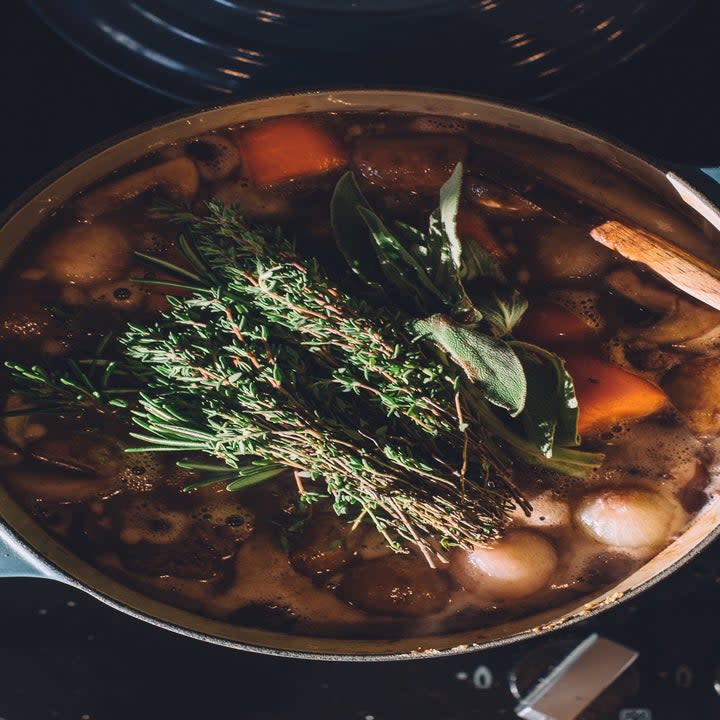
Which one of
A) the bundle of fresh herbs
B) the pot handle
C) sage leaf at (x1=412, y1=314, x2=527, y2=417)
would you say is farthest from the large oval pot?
sage leaf at (x1=412, y1=314, x2=527, y2=417)

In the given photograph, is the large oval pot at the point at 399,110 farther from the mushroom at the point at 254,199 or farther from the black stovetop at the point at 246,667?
the black stovetop at the point at 246,667

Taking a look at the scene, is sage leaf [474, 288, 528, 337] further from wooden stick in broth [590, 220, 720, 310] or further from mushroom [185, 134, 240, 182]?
mushroom [185, 134, 240, 182]

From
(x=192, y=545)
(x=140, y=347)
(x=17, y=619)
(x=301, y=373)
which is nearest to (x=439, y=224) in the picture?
(x=301, y=373)

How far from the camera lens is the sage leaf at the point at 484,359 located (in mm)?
722

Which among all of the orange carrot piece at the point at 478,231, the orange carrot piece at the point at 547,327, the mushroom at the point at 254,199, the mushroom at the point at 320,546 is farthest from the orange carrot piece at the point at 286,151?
the mushroom at the point at 320,546

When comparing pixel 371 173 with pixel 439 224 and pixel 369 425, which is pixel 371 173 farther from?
pixel 369 425

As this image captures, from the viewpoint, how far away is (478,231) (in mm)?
846

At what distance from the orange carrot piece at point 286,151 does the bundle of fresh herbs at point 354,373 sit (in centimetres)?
8

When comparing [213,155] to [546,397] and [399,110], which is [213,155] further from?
[546,397]

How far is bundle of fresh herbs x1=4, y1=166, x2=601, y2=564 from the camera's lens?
719 mm

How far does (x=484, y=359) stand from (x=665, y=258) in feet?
0.78

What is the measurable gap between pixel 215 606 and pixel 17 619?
0.32 meters

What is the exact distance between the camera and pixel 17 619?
3.42 feet

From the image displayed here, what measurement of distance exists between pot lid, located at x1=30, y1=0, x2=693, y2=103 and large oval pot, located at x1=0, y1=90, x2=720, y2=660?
191 mm
